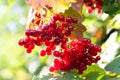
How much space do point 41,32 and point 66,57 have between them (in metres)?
0.20

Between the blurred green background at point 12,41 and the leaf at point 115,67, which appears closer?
the leaf at point 115,67

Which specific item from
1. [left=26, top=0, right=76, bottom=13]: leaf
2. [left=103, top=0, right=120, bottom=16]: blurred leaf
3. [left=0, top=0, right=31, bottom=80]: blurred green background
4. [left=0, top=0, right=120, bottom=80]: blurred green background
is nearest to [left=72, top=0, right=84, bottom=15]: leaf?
[left=26, top=0, right=76, bottom=13]: leaf

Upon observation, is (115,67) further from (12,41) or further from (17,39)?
(12,41)

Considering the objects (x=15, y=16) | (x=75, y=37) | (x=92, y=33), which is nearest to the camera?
(x=75, y=37)

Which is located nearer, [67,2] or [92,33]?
[67,2]

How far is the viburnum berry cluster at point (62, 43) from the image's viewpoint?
6.47 feet

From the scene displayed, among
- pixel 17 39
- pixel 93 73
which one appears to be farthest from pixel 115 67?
pixel 17 39

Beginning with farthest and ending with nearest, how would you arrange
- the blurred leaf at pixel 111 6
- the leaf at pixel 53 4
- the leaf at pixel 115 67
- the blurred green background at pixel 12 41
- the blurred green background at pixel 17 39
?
the blurred green background at pixel 12 41 → the blurred green background at pixel 17 39 → the blurred leaf at pixel 111 6 → the leaf at pixel 115 67 → the leaf at pixel 53 4

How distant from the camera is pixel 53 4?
1.92 m

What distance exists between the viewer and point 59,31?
1.98 m

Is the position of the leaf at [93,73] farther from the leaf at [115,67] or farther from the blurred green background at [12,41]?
the blurred green background at [12,41]

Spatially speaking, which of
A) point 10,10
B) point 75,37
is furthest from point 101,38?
point 10,10

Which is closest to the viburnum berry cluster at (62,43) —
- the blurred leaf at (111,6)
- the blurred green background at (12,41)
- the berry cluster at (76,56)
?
the berry cluster at (76,56)

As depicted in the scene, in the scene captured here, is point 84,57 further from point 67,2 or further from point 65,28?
point 67,2
